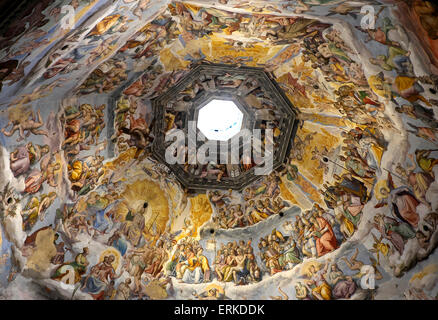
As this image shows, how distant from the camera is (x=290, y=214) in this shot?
12.0 meters

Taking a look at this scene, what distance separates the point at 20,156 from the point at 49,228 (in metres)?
2.05

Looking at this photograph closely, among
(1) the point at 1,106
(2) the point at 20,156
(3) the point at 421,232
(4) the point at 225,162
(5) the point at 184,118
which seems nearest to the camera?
(1) the point at 1,106

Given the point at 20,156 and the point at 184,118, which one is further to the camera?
the point at 184,118

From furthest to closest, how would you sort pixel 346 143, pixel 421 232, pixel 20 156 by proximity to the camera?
pixel 346 143 → pixel 421 232 → pixel 20 156

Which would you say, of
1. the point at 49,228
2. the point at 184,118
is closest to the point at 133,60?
the point at 184,118

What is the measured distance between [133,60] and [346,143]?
584 cm

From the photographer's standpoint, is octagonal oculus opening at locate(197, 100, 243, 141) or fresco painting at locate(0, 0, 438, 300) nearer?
fresco painting at locate(0, 0, 438, 300)

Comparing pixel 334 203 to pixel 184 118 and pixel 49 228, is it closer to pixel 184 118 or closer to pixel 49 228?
pixel 184 118

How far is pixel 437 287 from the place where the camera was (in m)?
8.85

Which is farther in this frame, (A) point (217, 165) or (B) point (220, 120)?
(B) point (220, 120)

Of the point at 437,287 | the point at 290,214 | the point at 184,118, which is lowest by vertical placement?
the point at 437,287

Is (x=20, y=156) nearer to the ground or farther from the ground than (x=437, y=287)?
farther from the ground

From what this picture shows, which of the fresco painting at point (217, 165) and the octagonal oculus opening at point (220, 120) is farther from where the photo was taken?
the octagonal oculus opening at point (220, 120)

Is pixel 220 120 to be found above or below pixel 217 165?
above
